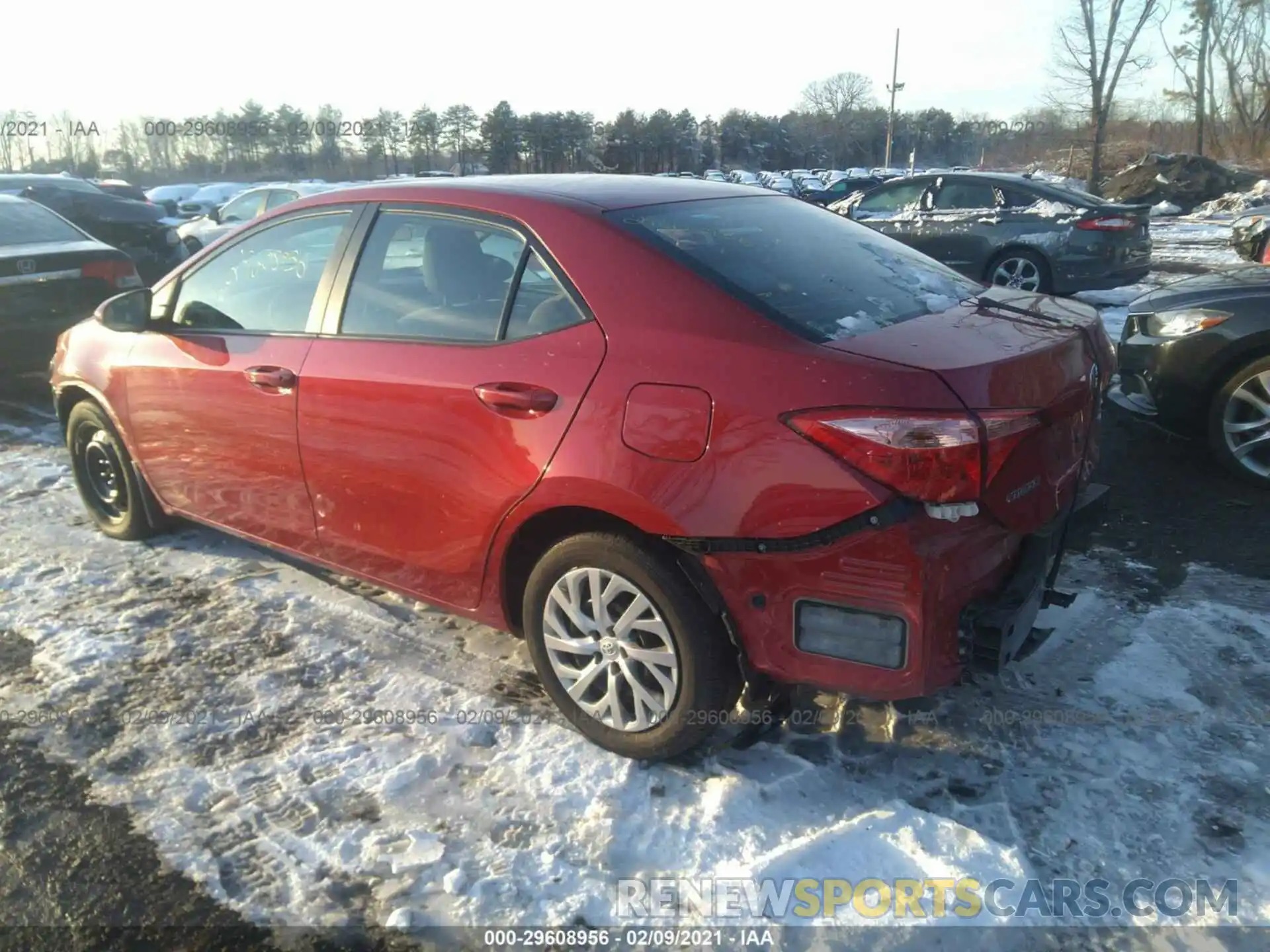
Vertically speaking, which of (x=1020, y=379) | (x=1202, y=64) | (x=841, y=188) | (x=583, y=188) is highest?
(x=1202, y=64)

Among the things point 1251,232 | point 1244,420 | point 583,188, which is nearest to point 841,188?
point 1251,232

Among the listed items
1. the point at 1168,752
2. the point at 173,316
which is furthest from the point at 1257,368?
the point at 173,316

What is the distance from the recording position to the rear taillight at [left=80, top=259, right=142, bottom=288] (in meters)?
7.52

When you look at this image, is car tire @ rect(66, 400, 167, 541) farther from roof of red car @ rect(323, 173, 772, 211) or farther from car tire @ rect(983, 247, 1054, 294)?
car tire @ rect(983, 247, 1054, 294)

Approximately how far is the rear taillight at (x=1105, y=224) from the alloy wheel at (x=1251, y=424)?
5713mm

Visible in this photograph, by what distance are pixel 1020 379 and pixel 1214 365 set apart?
318cm

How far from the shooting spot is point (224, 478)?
12.5ft

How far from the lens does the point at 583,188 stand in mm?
3191

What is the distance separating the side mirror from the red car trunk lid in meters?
3.09

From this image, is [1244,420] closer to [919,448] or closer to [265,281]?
[919,448]

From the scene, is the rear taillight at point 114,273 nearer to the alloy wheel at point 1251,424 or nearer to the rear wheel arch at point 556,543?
the rear wheel arch at point 556,543

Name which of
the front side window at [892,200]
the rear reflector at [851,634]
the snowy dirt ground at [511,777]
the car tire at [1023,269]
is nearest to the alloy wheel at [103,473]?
the snowy dirt ground at [511,777]

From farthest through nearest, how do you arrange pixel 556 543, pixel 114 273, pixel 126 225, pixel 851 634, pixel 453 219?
pixel 126 225 → pixel 114 273 → pixel 453 219 → pixel 556 543 → pixel 851 634

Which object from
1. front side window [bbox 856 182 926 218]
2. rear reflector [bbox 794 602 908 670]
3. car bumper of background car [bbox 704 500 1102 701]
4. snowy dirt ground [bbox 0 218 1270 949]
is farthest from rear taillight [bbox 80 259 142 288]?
front side window [bbox 856 182 926 218]
